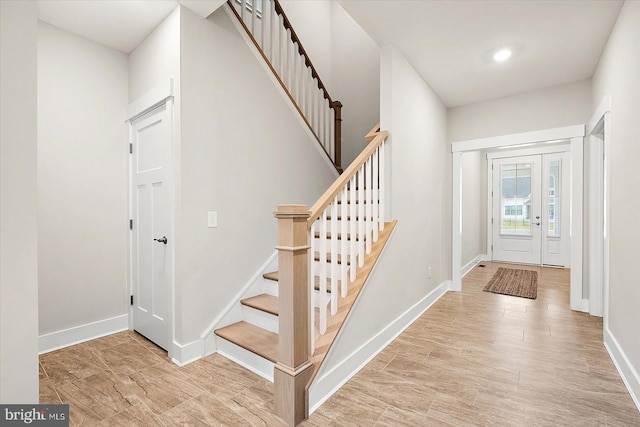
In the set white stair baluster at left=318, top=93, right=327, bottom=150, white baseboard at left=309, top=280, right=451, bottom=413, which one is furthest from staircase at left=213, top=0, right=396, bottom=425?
white baseboard at left=309, top=280, right=451, bottom=413

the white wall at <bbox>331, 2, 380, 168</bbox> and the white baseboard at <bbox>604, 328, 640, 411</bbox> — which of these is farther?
the white wall at <bbox>331, 2, 380, 168</bbox>

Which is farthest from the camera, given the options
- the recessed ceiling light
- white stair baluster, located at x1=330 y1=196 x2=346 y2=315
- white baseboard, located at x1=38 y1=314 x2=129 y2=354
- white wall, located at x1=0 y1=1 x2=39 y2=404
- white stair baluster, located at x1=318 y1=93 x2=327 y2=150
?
white stair baluster, located at x1=318 y1=93 x2=327 y2=150

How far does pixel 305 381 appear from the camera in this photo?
1708 millimetres

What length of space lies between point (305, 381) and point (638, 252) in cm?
212

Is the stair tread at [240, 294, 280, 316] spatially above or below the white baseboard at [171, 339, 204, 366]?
above

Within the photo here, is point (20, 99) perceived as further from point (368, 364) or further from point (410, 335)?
point (410, 335)

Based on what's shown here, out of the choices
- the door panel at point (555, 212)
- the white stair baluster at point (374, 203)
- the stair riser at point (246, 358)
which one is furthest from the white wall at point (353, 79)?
the door panel at point (555, 212)

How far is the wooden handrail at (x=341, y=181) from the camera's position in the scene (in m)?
1.86

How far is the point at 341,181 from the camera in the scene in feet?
7.08

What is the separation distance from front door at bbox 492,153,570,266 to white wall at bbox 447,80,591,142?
9.68 feet

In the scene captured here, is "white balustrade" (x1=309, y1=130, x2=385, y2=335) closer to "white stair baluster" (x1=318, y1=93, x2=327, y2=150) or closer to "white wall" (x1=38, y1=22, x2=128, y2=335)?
"white stair baluster" (x1=318, y1=93, x2=327, y2=150)

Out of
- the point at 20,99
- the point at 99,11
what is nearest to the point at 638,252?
the point at 20,99

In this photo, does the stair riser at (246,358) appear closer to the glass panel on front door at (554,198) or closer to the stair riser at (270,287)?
the stair riser at (270,287)

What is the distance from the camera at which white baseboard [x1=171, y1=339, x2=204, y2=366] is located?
2252 mm
